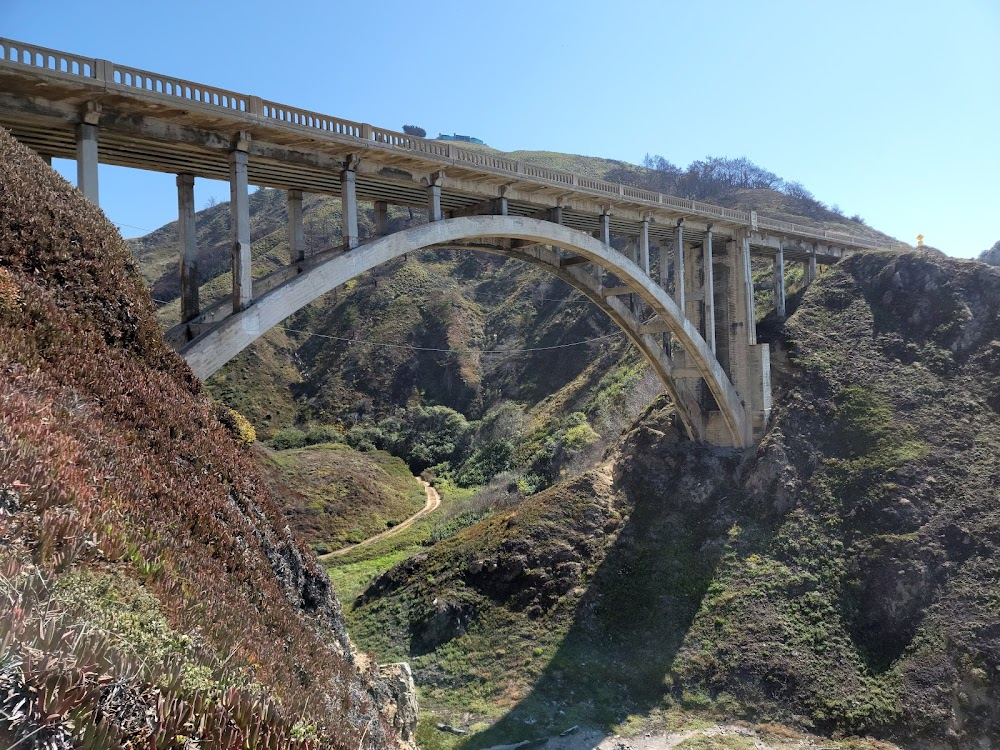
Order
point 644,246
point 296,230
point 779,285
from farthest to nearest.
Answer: point 779,285
point 644,246
point 296,230

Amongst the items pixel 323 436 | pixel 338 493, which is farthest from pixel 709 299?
pixel 323 436

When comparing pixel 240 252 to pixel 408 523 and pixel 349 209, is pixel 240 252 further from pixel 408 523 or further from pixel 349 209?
pixel 408 523

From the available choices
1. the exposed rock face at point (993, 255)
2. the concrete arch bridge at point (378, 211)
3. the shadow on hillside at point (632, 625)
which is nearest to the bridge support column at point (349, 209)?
the concrete arch bridge at point (378, 211)

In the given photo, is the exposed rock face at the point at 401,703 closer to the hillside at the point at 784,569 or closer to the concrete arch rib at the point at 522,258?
the hillside at the point at 784,569

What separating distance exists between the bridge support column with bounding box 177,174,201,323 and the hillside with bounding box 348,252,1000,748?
1188 centimetres

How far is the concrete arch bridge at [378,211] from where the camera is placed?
11.0 m

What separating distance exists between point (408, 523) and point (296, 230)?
71.8ft

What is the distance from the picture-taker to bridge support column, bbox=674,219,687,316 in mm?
22484

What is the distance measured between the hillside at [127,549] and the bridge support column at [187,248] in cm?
259

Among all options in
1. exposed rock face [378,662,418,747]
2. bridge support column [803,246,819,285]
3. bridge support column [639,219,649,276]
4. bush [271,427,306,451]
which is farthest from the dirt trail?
bridge support column [803,246,819,285]

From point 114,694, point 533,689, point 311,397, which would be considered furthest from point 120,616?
point 311,397

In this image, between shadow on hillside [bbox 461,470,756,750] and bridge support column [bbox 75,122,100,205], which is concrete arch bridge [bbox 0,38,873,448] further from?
shadow on hillside [bbox 461,470,756,750]

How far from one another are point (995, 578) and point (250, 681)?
19.8 metres

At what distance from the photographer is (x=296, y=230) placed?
14.5 metres
